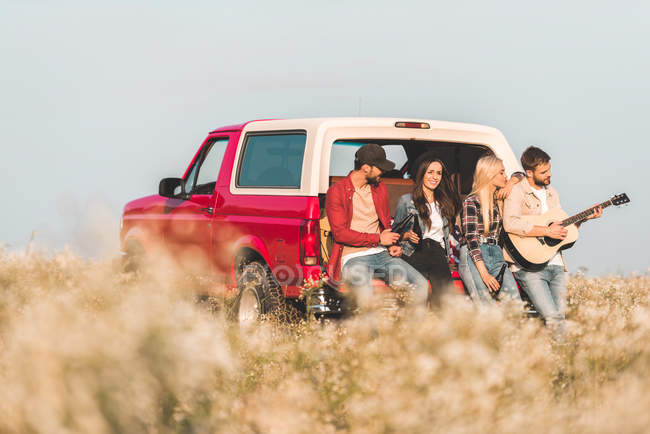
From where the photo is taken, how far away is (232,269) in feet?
26.5

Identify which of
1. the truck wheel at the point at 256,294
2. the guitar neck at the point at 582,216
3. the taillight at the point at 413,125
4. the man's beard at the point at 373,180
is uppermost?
the taillight at the point at 413,125

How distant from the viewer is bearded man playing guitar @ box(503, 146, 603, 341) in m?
6.81

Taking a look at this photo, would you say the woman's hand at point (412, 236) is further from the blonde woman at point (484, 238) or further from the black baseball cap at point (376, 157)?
the black baseball cap at point (376, 157)

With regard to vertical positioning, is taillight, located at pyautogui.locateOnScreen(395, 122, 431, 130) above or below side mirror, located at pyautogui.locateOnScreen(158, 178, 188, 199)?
above

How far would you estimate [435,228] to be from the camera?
7.09 m

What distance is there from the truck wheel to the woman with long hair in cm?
130

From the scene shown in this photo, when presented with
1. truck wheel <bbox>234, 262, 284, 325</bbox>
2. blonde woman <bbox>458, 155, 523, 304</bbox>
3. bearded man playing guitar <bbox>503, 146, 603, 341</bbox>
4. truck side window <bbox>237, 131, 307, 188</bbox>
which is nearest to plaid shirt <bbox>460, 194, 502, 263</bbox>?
blonde woman <bbox>458, 155, 523, 304</bbox>

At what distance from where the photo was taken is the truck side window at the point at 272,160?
24.1ft

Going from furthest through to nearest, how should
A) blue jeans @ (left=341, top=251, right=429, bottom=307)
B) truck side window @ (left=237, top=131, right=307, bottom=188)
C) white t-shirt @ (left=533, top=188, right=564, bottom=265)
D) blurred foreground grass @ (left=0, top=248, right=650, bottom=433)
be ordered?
truck side window @ (left=237, top=131, right=307, bottom=188), white t-shirt @ (left=533, top=188, right=564, bottom=265), blue jeans @ (left=341, top=251, right=429, bottom=307), blurred foreground grass @ (left=0, top=248, right=650, bottom=433)

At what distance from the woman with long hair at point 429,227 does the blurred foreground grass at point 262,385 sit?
1.99 meters

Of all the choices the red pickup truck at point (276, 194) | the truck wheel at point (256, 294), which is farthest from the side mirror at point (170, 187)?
the truck wheel at point (256, 294)

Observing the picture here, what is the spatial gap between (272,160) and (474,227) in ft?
7.11

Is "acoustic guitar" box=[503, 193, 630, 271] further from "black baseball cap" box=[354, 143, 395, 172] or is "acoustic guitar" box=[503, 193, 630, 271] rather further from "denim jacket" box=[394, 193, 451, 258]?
"black baseball cap" box=[354, 143, 395, 172]

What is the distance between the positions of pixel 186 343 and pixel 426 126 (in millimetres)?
4552
